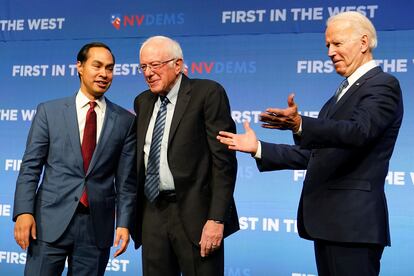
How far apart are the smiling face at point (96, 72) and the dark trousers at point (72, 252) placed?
0.54m

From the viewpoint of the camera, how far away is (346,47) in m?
2.14

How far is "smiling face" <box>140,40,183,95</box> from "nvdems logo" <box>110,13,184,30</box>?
1668 mm

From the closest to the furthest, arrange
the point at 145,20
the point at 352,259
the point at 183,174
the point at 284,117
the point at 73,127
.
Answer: the point at 284,117 → the point at 352,259 → the point at 183,174 → the point at 73,127 → the point at 145,20

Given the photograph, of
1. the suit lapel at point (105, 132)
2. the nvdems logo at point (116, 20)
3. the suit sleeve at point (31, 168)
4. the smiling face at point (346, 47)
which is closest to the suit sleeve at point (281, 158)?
the smiling face at point (346, 47)

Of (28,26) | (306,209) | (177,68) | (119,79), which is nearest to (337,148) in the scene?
(306,209)

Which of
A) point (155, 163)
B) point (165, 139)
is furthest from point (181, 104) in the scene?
point (155, 163)

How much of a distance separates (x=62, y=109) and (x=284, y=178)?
1.80 m

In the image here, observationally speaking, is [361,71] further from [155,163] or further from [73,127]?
[73,127]

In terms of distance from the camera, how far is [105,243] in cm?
257

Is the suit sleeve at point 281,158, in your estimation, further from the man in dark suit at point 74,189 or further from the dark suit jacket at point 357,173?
the man in dark suit at point 74,189

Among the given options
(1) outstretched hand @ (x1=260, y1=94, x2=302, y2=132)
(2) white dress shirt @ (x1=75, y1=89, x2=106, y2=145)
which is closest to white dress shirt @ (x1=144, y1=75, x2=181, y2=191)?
(2) white dress shirt @ (x1=75, y1=89, x2=106, y2=145)

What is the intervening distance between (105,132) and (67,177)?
0.25m

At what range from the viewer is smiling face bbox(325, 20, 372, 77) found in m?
2.14

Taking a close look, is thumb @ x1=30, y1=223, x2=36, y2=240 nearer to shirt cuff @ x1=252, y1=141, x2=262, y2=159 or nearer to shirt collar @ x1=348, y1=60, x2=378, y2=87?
shirt cuff @ x1=252, y1=141, x2=262, y2=159
